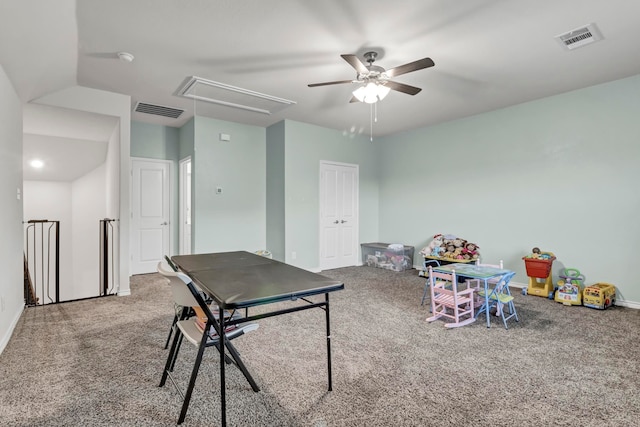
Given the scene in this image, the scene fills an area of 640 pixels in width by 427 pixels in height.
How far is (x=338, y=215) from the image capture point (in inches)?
250

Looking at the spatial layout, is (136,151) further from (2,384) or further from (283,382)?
(283,382)

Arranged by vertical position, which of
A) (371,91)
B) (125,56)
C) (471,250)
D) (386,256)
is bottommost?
(386,256)

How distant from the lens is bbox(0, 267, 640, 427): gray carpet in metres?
1.85

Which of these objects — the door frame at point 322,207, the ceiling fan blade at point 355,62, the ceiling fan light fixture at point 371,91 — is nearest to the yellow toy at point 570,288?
the ceiling fan light fixture at point 371,91

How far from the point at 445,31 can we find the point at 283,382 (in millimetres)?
3079

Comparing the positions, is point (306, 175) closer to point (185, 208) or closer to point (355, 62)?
point (185, 208)

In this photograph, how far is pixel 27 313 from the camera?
351cm

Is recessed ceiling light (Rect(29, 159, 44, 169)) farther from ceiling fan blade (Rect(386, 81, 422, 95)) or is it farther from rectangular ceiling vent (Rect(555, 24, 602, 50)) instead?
rectangular ceiling vent (Rect(555, 24, 602, 50))

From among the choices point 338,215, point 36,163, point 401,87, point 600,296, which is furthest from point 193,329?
point 36,163

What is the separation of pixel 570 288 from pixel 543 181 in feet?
4.86

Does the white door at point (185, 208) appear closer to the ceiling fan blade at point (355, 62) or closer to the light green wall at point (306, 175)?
the light green wall at point (306, 175)

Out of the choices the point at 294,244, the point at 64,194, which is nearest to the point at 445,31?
the point at 294,244

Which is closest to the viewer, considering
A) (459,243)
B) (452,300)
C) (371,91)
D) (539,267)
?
(371,91)

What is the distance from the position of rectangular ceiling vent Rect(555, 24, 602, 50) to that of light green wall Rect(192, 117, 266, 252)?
4482mm
